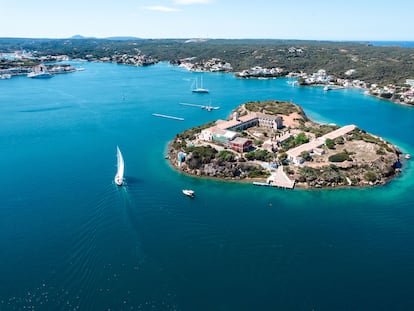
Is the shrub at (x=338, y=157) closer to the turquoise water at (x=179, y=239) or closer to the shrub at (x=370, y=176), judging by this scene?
the shrub at (x=370, y=176)

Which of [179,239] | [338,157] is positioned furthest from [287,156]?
[179,239]

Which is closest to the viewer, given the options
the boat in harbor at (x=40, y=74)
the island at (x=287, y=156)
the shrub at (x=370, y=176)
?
the shrub at (x=370, y=176)

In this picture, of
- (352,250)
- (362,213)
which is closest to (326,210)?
(362,213)

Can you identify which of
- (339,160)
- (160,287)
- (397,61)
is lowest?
(160,287)

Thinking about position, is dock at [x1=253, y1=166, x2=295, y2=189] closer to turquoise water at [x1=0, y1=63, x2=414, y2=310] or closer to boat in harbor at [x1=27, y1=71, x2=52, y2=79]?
turquoise water at [x1=0, y1=63, x2=414, y2=310]

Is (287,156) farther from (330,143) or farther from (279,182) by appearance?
(330,143)

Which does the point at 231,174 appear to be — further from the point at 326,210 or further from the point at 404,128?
the point at 404,128

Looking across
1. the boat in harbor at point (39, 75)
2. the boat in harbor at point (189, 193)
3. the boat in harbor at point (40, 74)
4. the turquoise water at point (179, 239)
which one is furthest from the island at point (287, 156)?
the boat in harbor at point (40, 74)
